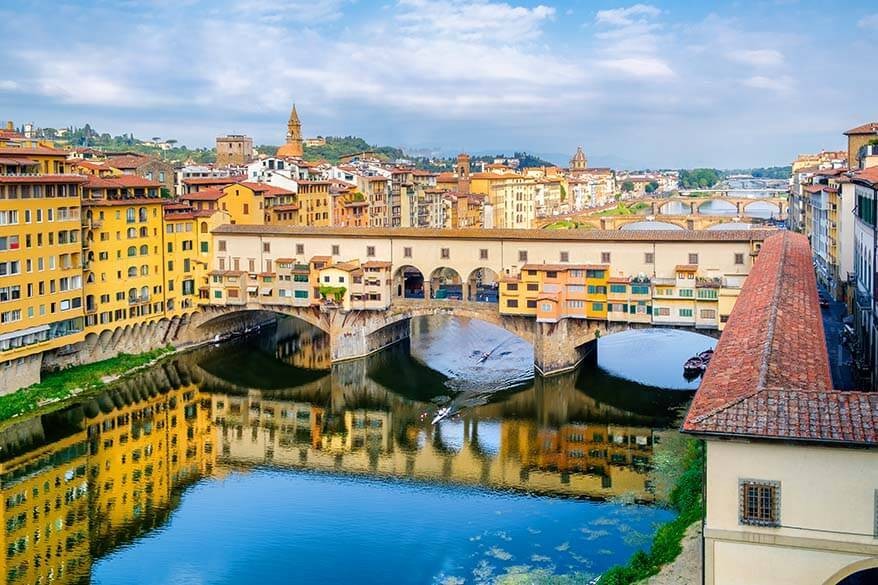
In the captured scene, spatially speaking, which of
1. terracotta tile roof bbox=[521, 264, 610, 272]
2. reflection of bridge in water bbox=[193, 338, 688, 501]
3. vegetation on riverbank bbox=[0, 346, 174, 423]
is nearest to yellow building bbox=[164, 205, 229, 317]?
vegetation on riverbank bbox=[0, 346, 174, 423]

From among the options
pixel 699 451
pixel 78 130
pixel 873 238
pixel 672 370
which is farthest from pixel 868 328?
pixel 78 130

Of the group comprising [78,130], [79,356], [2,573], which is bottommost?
[2,573]

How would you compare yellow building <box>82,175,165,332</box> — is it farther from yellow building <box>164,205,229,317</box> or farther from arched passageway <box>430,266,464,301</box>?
arched passageway <box>430,266,464,301</box>

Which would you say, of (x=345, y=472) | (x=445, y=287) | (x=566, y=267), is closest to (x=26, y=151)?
(x=345, y=472)

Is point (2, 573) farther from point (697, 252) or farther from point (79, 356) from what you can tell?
point (697, 252)

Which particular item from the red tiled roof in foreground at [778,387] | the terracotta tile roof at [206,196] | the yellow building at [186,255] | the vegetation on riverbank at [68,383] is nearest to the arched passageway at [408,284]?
the yellow building at [186,255]

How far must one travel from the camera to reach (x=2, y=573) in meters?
18.4

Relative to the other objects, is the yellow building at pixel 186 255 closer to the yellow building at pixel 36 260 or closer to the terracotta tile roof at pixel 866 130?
the yellow building at pixel 36 260

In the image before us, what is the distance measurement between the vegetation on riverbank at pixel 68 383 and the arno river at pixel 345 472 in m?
0.66

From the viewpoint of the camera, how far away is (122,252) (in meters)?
35.4

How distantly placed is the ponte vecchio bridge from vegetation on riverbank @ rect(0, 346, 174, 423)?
14.9 ft

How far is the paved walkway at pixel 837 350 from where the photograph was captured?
24.5 meters

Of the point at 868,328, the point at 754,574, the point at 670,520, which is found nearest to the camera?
the point at 754,574

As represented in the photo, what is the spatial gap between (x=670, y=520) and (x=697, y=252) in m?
15.2
